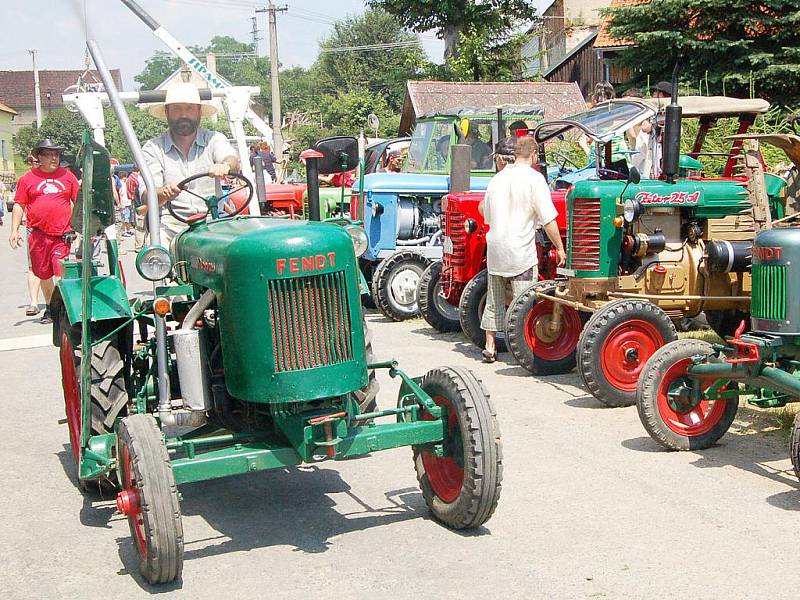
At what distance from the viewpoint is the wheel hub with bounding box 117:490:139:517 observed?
420 centimetres

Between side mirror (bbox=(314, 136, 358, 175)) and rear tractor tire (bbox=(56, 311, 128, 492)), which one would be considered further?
side mirror (bbox=(314, 136, 358, 175))

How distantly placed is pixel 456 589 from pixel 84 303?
2153 mm

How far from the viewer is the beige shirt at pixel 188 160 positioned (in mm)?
6098

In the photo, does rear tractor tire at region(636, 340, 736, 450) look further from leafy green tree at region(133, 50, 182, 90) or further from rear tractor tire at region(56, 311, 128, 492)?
leafy green tree at region(133, 50, 182, 90)

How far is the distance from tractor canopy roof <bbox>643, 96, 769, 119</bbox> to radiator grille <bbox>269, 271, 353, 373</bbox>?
489cm

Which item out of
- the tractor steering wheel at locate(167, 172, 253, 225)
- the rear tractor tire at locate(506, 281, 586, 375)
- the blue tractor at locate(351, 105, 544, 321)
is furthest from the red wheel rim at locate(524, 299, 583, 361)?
the tractor steering wheel at locate(167, 172, 253, 225)

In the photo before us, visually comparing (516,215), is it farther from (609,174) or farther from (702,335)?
(702,335)

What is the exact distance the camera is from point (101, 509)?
17.5ft

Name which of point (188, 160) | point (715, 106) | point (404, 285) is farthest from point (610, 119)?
point (188, 160)

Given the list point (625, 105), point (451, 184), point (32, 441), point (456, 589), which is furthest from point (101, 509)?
point (451, 184)

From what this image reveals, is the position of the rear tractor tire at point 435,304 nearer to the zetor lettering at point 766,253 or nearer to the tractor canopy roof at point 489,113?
the tractor canopy roof at point 489,113

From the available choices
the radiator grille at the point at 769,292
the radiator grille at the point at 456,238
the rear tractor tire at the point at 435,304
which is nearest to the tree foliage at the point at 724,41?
the rear tractor tire at the point at 435,304

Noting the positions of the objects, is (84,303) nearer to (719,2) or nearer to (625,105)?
(625,105)

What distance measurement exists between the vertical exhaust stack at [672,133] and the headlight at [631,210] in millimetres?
339
